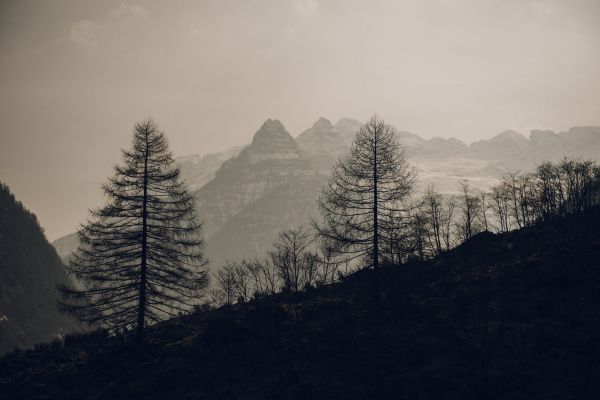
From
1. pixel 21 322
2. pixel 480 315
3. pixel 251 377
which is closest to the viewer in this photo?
pixel 251 377

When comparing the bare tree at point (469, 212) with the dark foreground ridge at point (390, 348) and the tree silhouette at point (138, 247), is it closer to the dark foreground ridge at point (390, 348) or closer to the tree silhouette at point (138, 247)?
the dark foreground ridge at point (390, 348)

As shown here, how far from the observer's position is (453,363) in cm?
1414

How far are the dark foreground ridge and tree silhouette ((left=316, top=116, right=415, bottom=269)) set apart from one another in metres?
2.16

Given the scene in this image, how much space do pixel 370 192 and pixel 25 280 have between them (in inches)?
6781

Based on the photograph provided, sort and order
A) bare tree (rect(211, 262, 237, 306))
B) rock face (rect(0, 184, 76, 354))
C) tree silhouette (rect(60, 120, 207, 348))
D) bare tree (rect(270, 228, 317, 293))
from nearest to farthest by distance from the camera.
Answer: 1. tree silhouette (rect(60, 120, 207, 348))
2. bare tree (rect(270, 228, 317, 293))
3. bare tree (rect(211, 262, 237, 306))
4. rock face (rect(0, 184, 76, 354))

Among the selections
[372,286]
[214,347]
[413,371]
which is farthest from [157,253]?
[413,371]

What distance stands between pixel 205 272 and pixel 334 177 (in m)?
8.45

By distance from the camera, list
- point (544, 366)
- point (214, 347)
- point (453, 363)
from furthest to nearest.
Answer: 1. point (214, 347)
2. point (453, 363)
3. point (544, 366)

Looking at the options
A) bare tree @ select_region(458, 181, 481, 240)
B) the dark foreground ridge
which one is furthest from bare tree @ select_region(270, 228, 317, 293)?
bare tree @ select_region(458, 181, 481, 240)

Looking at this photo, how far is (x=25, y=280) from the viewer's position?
15312 cm

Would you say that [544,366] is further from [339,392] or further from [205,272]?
[205,272]

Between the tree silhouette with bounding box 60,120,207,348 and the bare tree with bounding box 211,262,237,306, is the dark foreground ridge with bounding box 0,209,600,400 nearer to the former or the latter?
the tree silhouette with bounding box 60,120,207,348

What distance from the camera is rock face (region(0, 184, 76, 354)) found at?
5079 inches

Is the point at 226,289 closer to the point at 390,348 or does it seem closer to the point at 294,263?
the point at 294,263
